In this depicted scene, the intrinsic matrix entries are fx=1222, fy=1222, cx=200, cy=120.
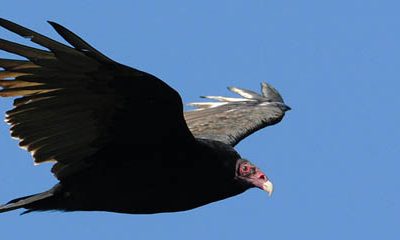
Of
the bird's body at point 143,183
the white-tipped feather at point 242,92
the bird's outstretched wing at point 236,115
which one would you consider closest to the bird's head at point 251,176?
the bird's body at point 143,183

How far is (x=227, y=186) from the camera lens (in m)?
8.60

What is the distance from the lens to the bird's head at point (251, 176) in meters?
8.59

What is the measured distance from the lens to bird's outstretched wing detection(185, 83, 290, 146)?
10.2m

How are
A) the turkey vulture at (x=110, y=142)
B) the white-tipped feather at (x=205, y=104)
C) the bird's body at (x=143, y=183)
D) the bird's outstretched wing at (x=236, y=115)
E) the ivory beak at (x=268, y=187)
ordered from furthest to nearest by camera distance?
the white-tipped feather at (x=205, y=104)
the bird's outstretched wing at (x=236, y=115)
the ivory beak at (x=268, y=187)
the bird's body at (x=143, y=183)
the turkey vulture at (x=110, y=142)

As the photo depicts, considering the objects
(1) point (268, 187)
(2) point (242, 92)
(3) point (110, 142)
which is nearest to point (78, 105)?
(3) point (110, 142)

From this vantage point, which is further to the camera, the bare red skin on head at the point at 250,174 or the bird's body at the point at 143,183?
the bare red skin on head at the point at 250,174

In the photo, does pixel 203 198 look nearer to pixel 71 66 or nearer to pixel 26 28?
pixel 71 66

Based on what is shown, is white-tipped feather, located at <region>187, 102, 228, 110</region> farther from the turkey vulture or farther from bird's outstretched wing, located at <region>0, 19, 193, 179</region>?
bird's outstretched wing, located at <region>0, 19, 193, 179</region>

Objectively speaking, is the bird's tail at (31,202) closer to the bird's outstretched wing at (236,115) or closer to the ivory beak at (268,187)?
the ivory beak at (268,187)

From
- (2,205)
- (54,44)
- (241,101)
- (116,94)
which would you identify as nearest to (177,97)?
(116,94)

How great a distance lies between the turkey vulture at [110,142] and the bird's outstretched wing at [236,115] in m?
1.43

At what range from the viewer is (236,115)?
10984 mm

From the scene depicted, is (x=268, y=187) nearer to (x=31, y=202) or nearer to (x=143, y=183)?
(x=143, y=183)

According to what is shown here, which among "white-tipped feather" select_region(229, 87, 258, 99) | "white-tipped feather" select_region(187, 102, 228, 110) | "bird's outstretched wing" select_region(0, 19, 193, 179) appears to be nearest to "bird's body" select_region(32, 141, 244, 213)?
"bird's outstretched wing" select_region(0, 19, 193, 179)
